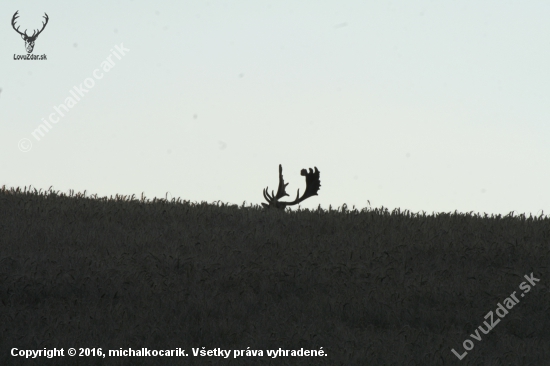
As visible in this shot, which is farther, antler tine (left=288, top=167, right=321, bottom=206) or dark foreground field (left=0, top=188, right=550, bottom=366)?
antler tine (left=288, top=167, right=321, bottom=206)

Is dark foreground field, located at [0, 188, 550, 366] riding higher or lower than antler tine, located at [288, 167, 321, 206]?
lower

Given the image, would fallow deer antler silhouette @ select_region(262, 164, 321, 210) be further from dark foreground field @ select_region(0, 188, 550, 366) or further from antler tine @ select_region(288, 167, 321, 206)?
dark foreground field @ select_region(0, 188, 550, 366)

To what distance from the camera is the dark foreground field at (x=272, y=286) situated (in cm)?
733

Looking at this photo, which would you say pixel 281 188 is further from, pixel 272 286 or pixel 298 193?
pixel 272 286

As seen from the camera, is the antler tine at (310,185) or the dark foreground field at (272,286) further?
the antler tine at (310,185)

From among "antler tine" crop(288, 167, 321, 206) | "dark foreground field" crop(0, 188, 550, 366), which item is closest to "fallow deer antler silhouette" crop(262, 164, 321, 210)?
"antler tine" crop(288, 167, 321, 206)

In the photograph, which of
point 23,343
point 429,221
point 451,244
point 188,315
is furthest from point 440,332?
point 429,221

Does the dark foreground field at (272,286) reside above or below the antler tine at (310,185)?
below

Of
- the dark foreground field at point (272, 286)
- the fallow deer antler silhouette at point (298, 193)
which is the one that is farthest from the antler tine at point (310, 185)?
the dark foreground field at point (272, 286)

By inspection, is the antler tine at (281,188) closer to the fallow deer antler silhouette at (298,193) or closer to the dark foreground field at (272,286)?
the fallow deer antler silhouette at (298,193)

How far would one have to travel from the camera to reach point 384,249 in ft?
36.9

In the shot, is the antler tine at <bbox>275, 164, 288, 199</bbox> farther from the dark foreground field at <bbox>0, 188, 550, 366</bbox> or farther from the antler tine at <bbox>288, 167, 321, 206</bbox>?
the dark foreground field at <bbox>0, 188, 550, 366</bbox>

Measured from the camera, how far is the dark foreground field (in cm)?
733

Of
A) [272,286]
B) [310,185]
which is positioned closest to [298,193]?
[310,185]
